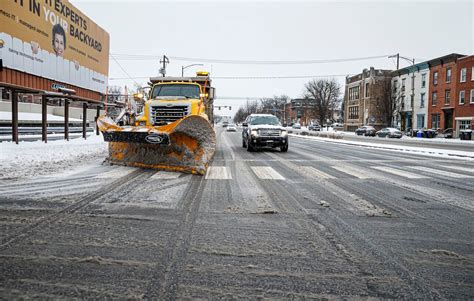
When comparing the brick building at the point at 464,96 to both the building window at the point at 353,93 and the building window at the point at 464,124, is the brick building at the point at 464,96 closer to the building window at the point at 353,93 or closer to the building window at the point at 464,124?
the building window at the point at 464,124

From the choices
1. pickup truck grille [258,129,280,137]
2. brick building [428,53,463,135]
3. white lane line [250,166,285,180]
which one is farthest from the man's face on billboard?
brick building [428,53,463,135]

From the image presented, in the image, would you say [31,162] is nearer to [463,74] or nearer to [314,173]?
[314,173]

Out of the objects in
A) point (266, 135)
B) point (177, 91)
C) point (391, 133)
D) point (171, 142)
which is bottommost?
point (171, 142)

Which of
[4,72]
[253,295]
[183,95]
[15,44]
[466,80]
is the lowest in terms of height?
[253,295]

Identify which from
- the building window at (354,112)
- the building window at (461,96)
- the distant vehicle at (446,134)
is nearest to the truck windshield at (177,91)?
the distant vehicle at (446,134)

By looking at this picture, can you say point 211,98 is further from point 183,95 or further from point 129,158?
point 129,158

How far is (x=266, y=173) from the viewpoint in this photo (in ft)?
29.1

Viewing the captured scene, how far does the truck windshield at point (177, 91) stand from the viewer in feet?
38.3

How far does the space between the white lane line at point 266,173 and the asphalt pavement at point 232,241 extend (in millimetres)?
1293

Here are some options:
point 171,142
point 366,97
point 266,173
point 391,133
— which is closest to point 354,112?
point 366,97

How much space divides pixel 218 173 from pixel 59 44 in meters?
17.2

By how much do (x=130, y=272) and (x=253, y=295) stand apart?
3.49 ft

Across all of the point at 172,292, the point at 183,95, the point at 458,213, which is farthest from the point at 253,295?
the point at 183,95

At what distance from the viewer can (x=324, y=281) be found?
9.20 feet
